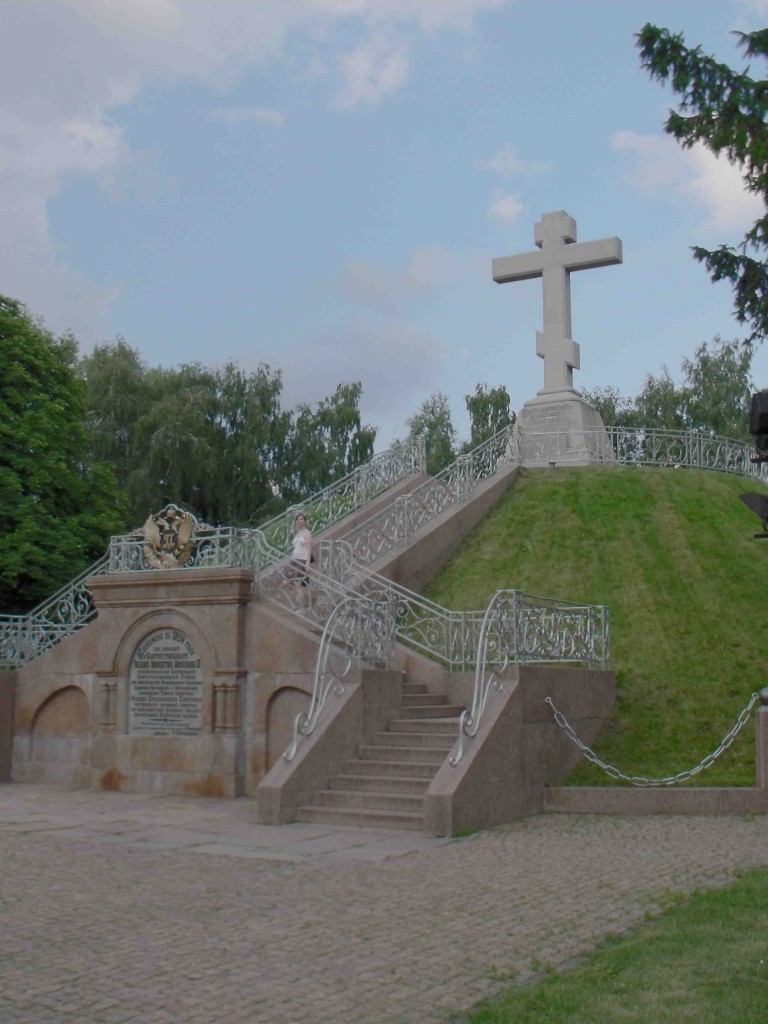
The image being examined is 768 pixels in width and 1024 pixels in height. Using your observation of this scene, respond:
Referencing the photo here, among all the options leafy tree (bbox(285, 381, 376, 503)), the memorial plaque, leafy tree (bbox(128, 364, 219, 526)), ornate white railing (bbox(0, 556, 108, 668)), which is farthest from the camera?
leafy tree (bbox(285, 381, 376, 503))

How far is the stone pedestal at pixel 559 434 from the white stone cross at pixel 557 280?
464 mm

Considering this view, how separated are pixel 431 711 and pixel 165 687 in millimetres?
4008

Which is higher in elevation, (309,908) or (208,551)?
(208,551)

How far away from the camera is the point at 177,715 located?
15.8m

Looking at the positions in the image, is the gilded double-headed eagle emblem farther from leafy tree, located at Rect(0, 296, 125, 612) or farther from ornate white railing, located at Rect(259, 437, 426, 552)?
leafy tree, located at Rect(0, 296, 125, 612)

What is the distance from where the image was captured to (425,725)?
551 inches

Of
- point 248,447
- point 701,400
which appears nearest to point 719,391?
point 701,400

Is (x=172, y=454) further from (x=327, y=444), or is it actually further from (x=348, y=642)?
(x=348, y=642)

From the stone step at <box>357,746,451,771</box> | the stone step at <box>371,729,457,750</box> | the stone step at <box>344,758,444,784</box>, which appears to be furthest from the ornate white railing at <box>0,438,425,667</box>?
the stone step at <box>344,758,444,784</box>

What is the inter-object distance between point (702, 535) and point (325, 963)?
15.4 m

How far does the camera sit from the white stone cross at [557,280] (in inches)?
1006

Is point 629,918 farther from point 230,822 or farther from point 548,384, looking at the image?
point 548,384

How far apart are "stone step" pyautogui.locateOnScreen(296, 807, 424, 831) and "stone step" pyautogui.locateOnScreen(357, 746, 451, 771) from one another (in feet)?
3.66

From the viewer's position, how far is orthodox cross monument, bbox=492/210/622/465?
82.1 ft
